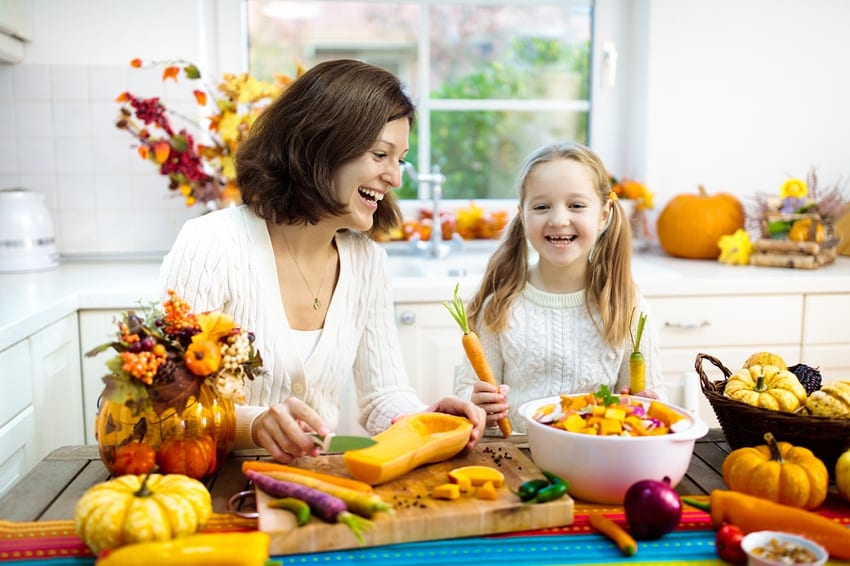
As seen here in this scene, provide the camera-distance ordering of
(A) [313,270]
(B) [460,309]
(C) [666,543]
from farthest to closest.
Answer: (A) [313,270] < (B) [460,309] < (C) [666,543]

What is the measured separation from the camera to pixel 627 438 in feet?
3.57

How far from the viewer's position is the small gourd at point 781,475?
42.8 inches

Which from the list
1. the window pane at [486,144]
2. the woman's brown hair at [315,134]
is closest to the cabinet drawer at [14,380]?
the woman's brown hair at [315,134]

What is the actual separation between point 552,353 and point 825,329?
52.5 inches

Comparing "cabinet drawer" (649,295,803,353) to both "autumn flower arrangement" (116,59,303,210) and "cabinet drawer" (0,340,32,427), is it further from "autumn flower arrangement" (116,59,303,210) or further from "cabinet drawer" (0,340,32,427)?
"cabinet drawer" (0,340,32,427)

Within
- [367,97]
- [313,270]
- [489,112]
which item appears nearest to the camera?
[367,97]

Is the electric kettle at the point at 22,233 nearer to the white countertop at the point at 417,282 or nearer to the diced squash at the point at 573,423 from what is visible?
the white countertop at the point at 417,282

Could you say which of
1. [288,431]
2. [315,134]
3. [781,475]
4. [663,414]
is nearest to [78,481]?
[288,431]

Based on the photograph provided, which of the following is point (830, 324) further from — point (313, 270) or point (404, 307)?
point (313, 270)

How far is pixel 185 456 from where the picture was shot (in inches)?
45.1

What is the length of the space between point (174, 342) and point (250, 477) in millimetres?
210

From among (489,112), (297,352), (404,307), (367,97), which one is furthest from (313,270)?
(489,112)

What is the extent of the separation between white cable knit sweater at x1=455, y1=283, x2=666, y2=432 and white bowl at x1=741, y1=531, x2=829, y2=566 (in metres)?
0.79

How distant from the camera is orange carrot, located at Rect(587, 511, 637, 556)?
3.24ft
